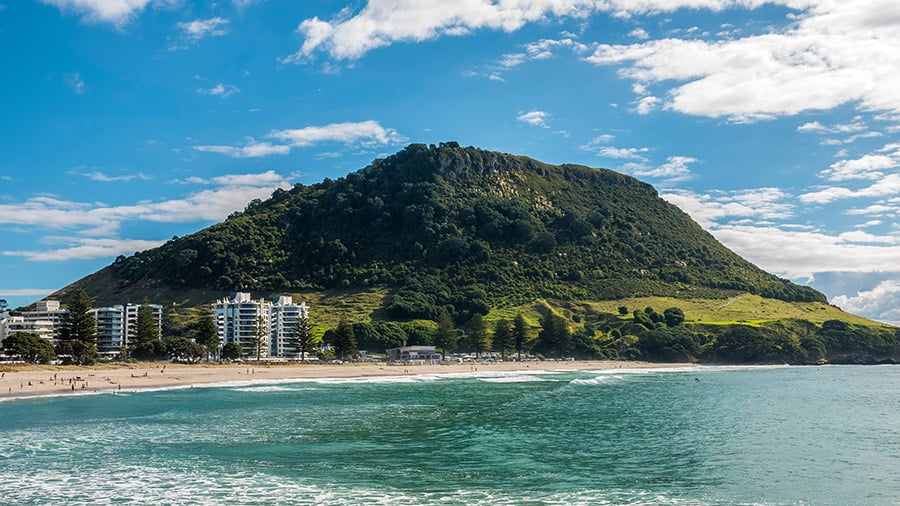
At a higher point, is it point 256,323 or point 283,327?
point 256,323

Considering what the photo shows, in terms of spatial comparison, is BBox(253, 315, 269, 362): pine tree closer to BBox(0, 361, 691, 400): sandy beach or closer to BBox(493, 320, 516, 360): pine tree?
BBox(0, 361, 691, 400): sandy beach

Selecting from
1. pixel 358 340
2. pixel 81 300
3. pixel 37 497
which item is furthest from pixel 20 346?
pixel 37 497

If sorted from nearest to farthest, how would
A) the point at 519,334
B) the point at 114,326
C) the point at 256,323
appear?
the point at 114,326 → the point at 256,323 → the point at 519,334

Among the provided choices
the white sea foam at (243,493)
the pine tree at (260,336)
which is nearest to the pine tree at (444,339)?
the pine tree at (260,336)

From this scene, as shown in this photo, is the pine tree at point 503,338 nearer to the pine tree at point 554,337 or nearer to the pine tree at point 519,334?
the pine tree at point 519,334

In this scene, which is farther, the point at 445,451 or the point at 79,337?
the point at 79,337

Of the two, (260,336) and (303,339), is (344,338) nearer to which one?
(303,339)

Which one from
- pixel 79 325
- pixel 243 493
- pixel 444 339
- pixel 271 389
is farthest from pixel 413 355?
pixel 243 493
